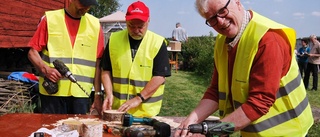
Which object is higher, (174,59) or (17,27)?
(17,27)

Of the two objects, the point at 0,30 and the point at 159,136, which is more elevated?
the point at 0,30

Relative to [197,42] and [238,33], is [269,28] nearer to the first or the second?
[238,33]

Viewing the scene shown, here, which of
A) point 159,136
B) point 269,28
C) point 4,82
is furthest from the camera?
point 4,82

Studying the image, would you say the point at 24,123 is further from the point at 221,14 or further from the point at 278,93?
the point at 278,93

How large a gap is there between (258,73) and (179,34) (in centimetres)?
1553

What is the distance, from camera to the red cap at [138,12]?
3.15 m

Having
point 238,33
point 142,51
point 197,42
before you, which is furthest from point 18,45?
point 197,42

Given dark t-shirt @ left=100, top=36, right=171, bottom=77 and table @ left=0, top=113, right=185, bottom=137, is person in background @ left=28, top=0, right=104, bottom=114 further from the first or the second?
table @ left=0, top=113, right=185, bottom=137

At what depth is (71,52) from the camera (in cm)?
366

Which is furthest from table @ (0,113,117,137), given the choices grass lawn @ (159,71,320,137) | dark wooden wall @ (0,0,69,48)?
dark wooden wall @ (0,0,69,48)

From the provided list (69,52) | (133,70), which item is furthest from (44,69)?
(133,70)

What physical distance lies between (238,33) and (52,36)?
2.14 m

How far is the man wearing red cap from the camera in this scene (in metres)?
3.29

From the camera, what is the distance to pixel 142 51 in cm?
335
